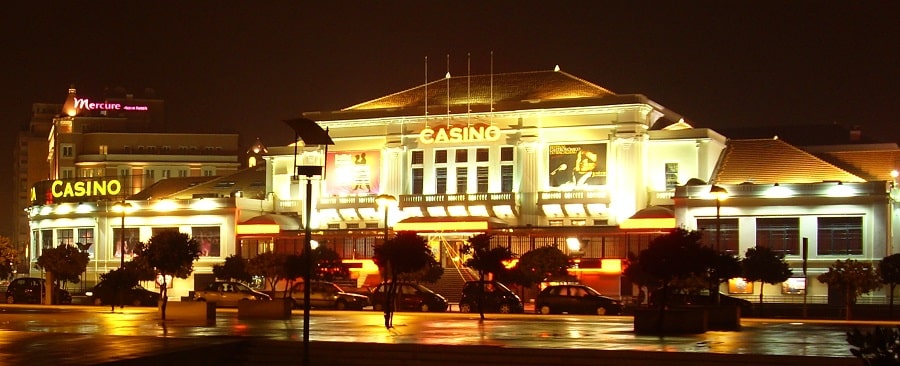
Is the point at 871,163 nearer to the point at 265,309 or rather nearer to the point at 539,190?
the point at 539,190

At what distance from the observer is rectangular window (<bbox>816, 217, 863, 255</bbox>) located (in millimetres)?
66312

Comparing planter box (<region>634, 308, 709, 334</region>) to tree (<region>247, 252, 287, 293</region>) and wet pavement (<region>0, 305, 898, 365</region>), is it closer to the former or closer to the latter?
wet pavement (<region>0, 305, 898, 365</region>)

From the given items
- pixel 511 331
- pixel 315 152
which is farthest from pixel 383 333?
pixel 315 152

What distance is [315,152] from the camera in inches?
3273

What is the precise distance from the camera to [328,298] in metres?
59.4

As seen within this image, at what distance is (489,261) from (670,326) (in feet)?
47.9

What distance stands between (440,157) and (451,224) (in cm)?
638

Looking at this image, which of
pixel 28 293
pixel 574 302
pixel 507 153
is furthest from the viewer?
pixel 507 153

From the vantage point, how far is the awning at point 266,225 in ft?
258

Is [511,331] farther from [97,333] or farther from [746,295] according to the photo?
[746,295]

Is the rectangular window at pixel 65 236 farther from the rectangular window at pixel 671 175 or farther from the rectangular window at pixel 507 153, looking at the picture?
the rectangular window at pixel 671 175

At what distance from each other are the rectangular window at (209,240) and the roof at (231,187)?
513 centimetres

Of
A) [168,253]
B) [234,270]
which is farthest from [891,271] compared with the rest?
[234,270]

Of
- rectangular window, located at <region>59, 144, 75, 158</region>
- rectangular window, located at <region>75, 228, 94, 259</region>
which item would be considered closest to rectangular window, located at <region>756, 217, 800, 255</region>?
rectangular window, located at <region>75, 228, 94, 259</region>
